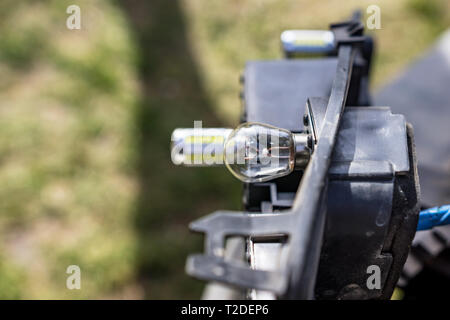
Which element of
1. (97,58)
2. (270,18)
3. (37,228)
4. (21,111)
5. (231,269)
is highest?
(270,18)

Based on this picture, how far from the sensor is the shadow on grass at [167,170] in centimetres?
236

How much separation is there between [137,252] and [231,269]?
1862 millimetres

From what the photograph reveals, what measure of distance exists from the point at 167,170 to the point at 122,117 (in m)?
0.48

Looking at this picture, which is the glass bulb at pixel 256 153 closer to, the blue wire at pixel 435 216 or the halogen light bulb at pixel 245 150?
the halogen light bulb at pixel 245 150

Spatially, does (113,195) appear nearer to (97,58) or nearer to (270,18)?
(97,58)

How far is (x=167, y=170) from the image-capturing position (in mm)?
2768

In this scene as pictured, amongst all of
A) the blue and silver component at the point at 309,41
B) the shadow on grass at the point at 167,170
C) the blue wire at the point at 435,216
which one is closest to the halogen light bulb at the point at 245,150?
the blue wire at the point at 435,216

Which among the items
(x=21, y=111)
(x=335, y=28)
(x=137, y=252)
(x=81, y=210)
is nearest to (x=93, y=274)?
(x=137, y=252)

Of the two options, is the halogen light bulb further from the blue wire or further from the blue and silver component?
the blue and silver component

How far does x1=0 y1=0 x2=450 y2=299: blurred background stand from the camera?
2363 millimetres

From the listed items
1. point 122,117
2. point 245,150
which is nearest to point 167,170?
point 122,117

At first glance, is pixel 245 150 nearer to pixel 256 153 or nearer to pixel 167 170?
pixel 256 153

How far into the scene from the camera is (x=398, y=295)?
197 centimetres

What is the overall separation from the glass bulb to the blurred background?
1.52 meters
